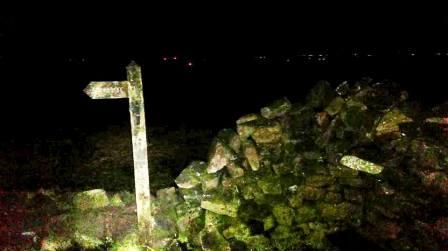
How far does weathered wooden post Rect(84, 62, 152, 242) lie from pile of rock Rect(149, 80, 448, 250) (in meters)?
0.76

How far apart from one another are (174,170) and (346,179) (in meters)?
5.03

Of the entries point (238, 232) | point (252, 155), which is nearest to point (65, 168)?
point (252, 155)

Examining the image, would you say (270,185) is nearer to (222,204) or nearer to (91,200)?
(222,204)

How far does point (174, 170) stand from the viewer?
9.95m

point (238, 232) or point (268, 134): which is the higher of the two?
point (268, 134)

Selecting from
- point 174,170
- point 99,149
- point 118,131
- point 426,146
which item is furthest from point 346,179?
point 118,131

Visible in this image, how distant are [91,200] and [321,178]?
4.38m

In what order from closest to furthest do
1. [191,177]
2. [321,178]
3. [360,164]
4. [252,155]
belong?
[360,164]
[321,178]
[252,155]
[191,177]

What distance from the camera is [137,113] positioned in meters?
5.91

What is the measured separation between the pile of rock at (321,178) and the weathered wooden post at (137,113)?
0.76 meters

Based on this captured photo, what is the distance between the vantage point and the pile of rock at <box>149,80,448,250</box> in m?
5.77

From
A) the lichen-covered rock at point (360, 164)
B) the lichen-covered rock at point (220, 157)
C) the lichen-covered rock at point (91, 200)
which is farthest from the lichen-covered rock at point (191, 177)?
the lichen-covered rock at point (360, 164)

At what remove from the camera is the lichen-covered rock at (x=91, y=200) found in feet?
24.2

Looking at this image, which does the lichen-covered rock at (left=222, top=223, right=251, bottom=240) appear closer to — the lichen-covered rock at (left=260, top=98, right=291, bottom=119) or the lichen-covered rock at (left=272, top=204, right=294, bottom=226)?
the lichen-covered rock at (left=272, top=204, right=294, bottom=226)
